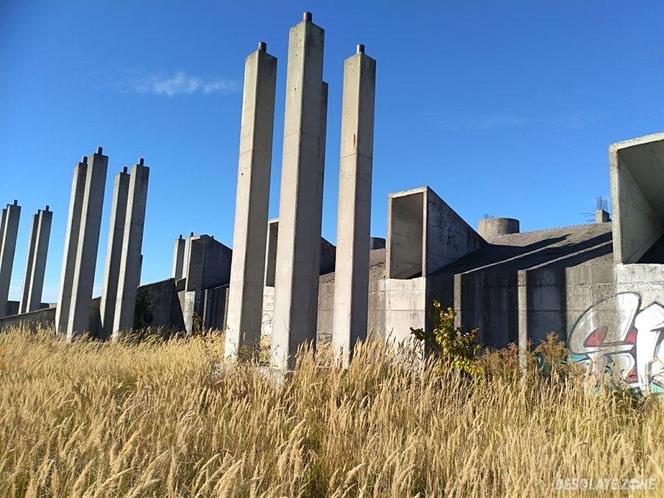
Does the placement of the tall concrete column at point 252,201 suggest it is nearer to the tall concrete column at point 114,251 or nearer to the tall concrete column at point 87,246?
the tall concrete column at point 87,246

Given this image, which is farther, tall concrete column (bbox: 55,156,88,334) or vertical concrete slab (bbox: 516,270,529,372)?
tall concrete column (bbox: 55,156,88,334)

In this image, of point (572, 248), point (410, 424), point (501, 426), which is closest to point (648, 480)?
point (501, 426)

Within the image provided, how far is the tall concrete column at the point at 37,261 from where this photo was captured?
2566 centimetres

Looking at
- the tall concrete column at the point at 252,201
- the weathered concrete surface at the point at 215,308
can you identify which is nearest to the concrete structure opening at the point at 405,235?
the tall concrete column at the point at 252,201

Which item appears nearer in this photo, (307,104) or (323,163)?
(307,104)

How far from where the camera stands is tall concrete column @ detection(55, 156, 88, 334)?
18719 mm

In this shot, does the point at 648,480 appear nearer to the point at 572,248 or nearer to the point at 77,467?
the point at 77,467

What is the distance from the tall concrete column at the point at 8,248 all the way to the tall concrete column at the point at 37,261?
0.93 m

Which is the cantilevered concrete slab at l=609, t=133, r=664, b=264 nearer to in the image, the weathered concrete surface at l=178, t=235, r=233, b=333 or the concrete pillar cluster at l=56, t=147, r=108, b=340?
the weathered concrete surface at l=178, t=235, r=233, b=333

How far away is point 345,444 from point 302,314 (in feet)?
18.2

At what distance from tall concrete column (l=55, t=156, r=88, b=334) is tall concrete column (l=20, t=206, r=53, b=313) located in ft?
24.5

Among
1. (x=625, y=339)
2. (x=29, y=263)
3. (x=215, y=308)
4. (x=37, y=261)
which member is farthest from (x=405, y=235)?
(x=29, y=263)

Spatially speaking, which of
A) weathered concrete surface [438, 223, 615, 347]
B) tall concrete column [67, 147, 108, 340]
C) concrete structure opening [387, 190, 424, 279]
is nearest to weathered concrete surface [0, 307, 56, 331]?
tall concrete column [67, 147, 108, 340]

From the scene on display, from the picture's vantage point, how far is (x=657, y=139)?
9.05 m
